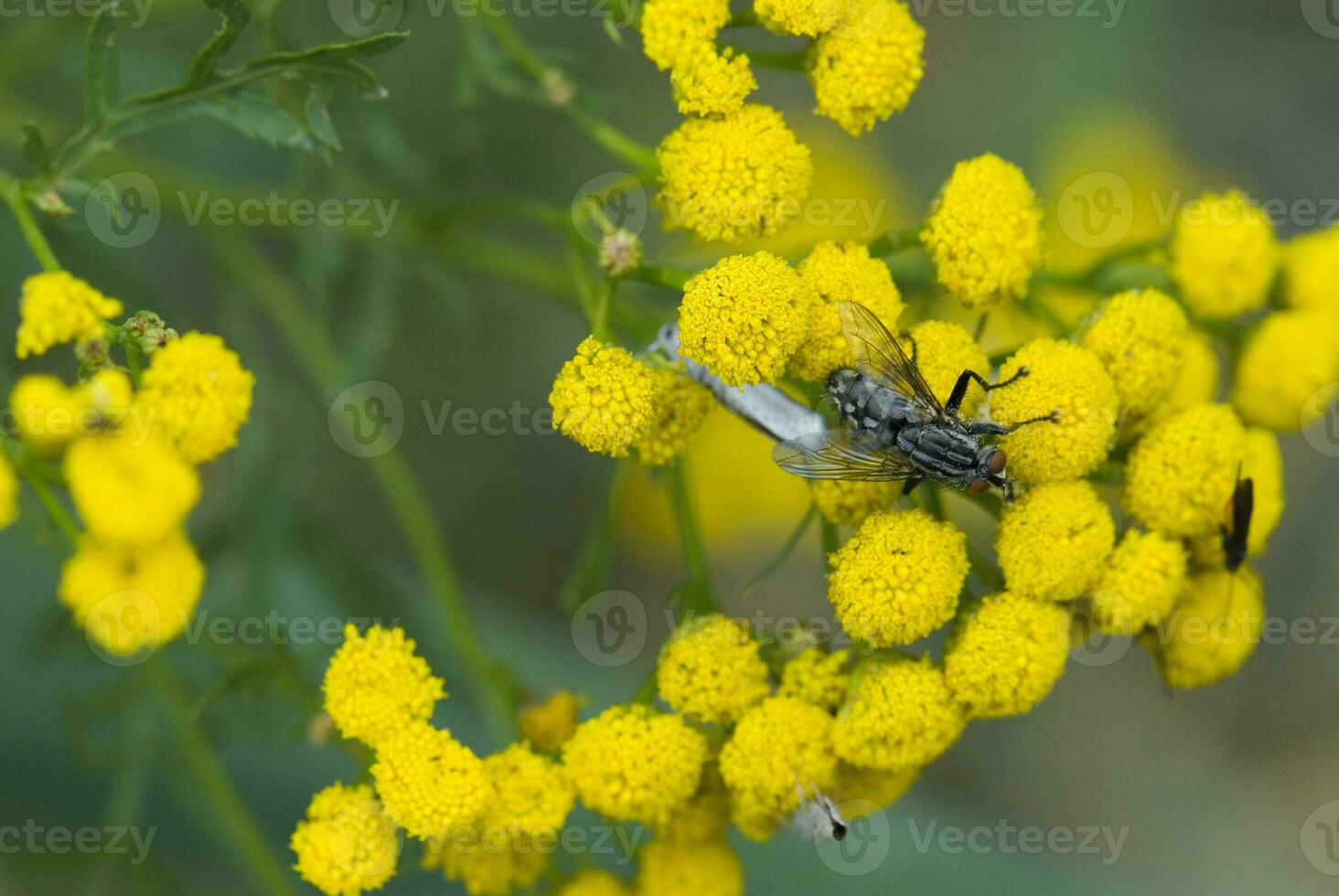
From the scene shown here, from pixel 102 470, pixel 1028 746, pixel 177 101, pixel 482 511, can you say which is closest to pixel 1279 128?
pixel 1028 746

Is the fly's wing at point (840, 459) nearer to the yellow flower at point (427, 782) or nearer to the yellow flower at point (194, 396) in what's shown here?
the yellow flower at point (427, 782)

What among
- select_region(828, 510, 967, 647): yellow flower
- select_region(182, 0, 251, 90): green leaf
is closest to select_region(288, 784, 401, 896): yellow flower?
select_region(828, 510, 967, 647): yellow flower

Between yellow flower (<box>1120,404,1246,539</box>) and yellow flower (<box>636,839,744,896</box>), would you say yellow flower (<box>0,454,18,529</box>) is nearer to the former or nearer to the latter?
yellow flower (<box>636,839,744,896</box>)

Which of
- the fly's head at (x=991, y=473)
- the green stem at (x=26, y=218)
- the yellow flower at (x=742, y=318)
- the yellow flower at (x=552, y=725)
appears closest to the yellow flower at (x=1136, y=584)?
the fly's head at (x=991, y=473)

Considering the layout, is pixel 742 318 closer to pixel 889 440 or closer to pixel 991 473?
pixel 889 440

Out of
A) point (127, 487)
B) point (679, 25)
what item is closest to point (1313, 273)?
point (679, 25)

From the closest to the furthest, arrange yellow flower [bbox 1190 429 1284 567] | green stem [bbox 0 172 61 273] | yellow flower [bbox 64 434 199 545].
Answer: yellow flower [bbox 64 434 199 545] < green stem [bbox 0 172 61 273] < yellow flower [bbox 1190 429 1284 567]

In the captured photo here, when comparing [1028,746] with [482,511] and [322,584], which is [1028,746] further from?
[322,584]
